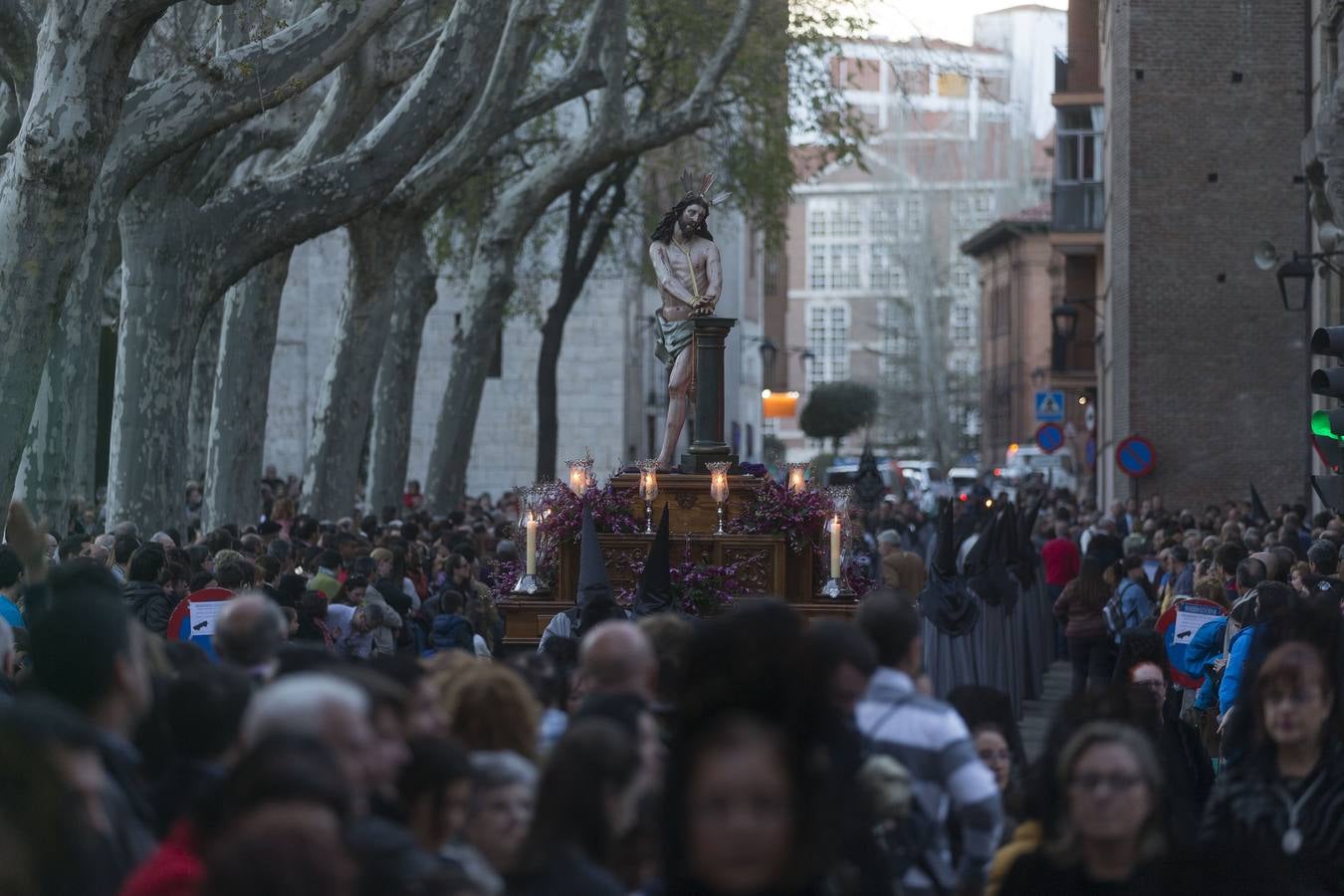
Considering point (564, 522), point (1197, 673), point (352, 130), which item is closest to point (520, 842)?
point (1197, 673)

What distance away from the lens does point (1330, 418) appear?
1509cm

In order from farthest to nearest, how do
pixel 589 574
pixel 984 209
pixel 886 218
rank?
pixel 886 218
pixel 984 209
pixel 589 574

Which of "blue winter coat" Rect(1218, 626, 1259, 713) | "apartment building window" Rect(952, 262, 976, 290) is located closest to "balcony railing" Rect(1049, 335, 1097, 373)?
"blue winter coat" Rect(1218, 626, 1259, 713)

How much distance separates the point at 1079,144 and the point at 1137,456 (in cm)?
2285

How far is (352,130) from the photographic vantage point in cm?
2597

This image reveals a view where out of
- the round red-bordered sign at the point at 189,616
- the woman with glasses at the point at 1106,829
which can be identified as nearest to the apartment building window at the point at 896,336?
the round red-bordered sign at the point at 189,616

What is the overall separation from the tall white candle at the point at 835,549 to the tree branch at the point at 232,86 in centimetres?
572

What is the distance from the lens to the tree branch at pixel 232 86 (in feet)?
63.5

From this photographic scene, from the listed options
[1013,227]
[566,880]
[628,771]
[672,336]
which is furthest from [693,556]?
[1013,227]

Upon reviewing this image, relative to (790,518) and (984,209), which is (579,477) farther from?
(984,209)

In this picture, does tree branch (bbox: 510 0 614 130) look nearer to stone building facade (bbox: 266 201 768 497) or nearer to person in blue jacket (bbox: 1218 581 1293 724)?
person in blue jacket (bbox: 1218 581 1293 724)

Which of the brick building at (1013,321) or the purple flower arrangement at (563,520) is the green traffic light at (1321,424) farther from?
the brick building at (1013,321)

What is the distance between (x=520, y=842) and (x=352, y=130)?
68.0 feet

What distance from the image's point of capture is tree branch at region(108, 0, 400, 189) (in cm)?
1934
